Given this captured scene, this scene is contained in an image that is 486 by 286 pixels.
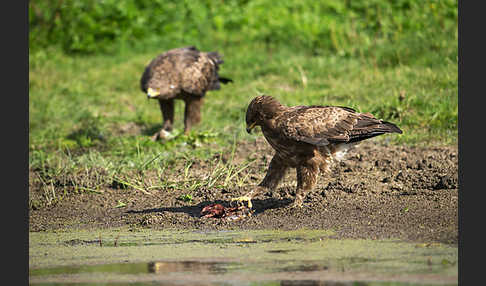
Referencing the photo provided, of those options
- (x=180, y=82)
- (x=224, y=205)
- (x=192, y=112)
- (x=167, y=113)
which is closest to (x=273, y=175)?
(x=224, y=205)

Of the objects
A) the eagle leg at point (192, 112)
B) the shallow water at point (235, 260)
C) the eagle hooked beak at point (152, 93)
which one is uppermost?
the eagle hooked beak at point (152, 93)

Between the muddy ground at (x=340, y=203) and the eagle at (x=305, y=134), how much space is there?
1.08 feet

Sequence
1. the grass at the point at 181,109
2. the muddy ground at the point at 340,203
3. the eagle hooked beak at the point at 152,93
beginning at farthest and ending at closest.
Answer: the eagle hooked beak at the point at 152,93 → the grass at the point at 181,109 → the muddy ground at the point at 340,203

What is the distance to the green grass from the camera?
9.12 metres

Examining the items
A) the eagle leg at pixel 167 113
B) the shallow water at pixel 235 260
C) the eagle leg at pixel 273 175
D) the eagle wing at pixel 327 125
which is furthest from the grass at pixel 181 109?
the shallow water at pixel 235 260

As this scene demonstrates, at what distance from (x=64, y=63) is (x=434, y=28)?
25.4ft

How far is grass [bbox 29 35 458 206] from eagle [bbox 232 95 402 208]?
3.61 ft

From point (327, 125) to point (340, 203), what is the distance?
77 cm

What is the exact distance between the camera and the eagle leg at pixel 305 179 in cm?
732

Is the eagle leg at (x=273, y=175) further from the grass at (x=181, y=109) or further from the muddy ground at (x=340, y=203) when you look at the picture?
the grass at (x=181, y=109)

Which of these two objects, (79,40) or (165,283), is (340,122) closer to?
(165,283)

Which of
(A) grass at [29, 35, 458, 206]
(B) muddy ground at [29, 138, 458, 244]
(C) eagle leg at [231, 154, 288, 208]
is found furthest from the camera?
(A) grass at [29, 35, 458, 206]

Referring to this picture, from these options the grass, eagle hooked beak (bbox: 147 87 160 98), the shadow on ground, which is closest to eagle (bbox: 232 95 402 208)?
the shadow on ground

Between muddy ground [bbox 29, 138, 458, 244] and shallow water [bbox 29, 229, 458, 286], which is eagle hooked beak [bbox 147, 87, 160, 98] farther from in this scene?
shallow water [bbox 29, 229, 458, 286]
